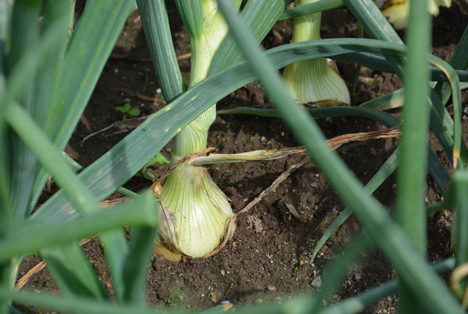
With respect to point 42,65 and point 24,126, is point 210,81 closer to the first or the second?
point 42,65

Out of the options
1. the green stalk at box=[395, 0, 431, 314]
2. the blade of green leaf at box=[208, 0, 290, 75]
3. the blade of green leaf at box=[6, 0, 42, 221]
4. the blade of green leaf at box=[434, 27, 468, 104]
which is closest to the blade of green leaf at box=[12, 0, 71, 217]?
the blade of green leaf at box=[6, 0, 42, 221]

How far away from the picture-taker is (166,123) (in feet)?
2.52

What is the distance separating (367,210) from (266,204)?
3.07 feet

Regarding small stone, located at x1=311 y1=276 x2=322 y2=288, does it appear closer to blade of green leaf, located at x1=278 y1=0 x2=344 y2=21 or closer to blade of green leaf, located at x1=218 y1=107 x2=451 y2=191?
blade of green leaf, located at x1=218 y1=107 x2=451 y2=191

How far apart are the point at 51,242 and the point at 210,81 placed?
597 millimetres

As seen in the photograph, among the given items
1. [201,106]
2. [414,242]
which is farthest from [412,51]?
[201,106]

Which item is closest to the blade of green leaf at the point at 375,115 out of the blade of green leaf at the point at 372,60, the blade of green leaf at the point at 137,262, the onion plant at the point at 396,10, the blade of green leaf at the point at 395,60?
the blade of green leaf at the point at 395,60

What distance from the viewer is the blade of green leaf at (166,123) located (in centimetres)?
69


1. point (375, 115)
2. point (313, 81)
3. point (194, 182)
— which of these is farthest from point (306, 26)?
point (194, 182)

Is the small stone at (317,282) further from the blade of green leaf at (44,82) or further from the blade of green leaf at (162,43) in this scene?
the blade of green leaf at (44,82)

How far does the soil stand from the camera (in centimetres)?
103

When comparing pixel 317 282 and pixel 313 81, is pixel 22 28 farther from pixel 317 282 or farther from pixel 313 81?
pixel 313 81

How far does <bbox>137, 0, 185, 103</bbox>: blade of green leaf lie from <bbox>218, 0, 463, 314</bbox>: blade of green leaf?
0.67m

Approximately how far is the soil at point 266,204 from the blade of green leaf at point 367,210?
61 centimetres
